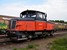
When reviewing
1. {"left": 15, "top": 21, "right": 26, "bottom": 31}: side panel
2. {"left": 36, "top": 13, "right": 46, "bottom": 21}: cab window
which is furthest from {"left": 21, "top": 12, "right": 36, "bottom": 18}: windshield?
{"left": 15, "top": 21, "right": 26, "bottom": 31}: side panel

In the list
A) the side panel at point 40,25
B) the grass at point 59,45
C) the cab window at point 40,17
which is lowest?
the grass at point 59,45

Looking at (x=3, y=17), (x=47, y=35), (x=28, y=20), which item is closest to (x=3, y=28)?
(x=3, y=17)

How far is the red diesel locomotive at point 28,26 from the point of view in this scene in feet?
57.4

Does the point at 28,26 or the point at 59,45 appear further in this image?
the point at 28,26

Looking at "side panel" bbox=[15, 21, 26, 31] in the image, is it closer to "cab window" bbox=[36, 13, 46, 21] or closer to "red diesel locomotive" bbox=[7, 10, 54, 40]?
"red diesel locomotive" bbox=[7, 10, 54, 40]

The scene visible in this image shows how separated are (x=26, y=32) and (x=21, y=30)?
739mm

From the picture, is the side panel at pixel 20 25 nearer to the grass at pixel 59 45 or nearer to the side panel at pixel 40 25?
the side panel at pixel 40 25

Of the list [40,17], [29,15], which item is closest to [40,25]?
[40,17]

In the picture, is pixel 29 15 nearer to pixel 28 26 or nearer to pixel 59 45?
pixel 28 26

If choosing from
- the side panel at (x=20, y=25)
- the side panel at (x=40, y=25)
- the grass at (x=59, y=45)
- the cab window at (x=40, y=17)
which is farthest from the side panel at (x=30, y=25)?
the grass at (x=59, y=45)

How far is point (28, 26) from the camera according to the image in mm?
18469

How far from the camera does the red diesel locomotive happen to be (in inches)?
688

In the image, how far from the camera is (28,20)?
60.6 ft

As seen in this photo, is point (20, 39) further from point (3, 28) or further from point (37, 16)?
point (3, 28)
